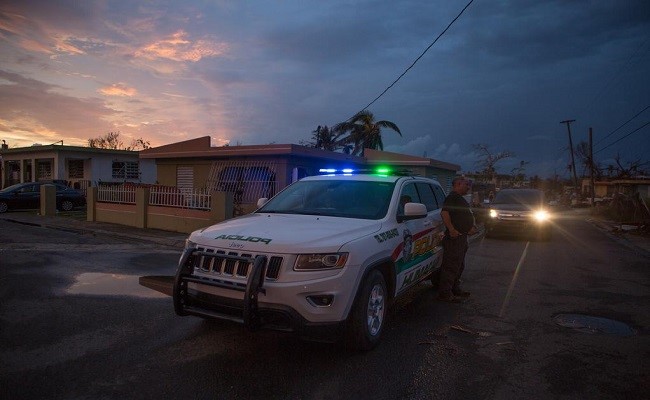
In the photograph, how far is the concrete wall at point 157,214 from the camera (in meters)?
13.0

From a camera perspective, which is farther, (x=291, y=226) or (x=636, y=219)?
(x=636, y=219)

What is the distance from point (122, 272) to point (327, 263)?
18.2ft

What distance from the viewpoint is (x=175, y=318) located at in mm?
5266

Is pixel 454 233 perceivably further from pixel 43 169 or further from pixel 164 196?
pixel 43 169

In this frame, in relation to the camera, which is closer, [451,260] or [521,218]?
[451,260]

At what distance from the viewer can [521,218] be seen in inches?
568

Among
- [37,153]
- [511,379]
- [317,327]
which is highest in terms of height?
[37,153]

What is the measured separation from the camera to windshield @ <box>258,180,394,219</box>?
500 cm

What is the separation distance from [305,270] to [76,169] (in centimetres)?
3258

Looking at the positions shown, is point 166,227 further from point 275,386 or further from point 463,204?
point 275,386

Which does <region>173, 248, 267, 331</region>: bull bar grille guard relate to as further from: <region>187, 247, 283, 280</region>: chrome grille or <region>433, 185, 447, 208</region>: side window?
<region>433, 185, 447, 208</region>: side window

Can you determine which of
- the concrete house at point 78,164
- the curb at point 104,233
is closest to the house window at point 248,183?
the curb at point 104,233

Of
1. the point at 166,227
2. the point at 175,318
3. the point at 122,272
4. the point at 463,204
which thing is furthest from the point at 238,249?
the point at 166,227

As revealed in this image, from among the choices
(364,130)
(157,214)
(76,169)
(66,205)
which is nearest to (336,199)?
(157,214)
